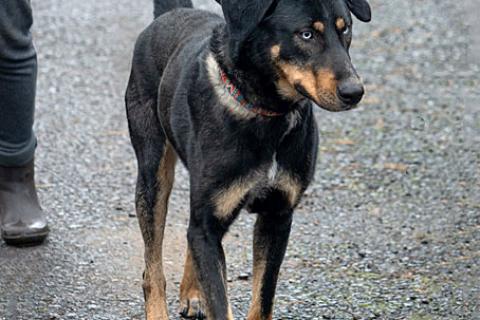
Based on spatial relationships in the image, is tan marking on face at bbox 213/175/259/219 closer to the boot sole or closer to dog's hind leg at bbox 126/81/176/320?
dog's hind leg at bbox 126/81/176/320

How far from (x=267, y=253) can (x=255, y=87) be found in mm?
735

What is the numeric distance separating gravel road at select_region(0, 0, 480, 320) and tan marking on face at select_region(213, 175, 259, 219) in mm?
1016

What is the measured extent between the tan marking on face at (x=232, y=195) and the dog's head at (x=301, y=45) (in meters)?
0.40

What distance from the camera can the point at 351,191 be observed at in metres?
7.00

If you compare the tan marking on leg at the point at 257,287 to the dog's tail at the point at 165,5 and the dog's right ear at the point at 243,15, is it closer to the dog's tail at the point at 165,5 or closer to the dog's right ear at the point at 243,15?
the dog's right ear at the point at 243,15

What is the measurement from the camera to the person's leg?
5.74m

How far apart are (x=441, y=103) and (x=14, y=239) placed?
4045 mm

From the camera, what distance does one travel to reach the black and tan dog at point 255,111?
13.8 feet

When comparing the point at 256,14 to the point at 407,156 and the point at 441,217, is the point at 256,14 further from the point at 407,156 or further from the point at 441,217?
the point at 407,156

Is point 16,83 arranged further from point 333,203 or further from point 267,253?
point 333,203

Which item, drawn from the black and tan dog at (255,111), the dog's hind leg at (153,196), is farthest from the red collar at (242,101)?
the dog's hind leg at (153,196)

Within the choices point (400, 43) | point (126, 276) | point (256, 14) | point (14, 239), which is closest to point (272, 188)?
point (256, 14)

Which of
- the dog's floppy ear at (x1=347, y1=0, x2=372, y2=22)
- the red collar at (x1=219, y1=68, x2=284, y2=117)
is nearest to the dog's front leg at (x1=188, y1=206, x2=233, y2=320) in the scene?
the red collar at (x1=219, y1=68, x2=284, y2=117)

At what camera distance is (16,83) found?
5895mm
